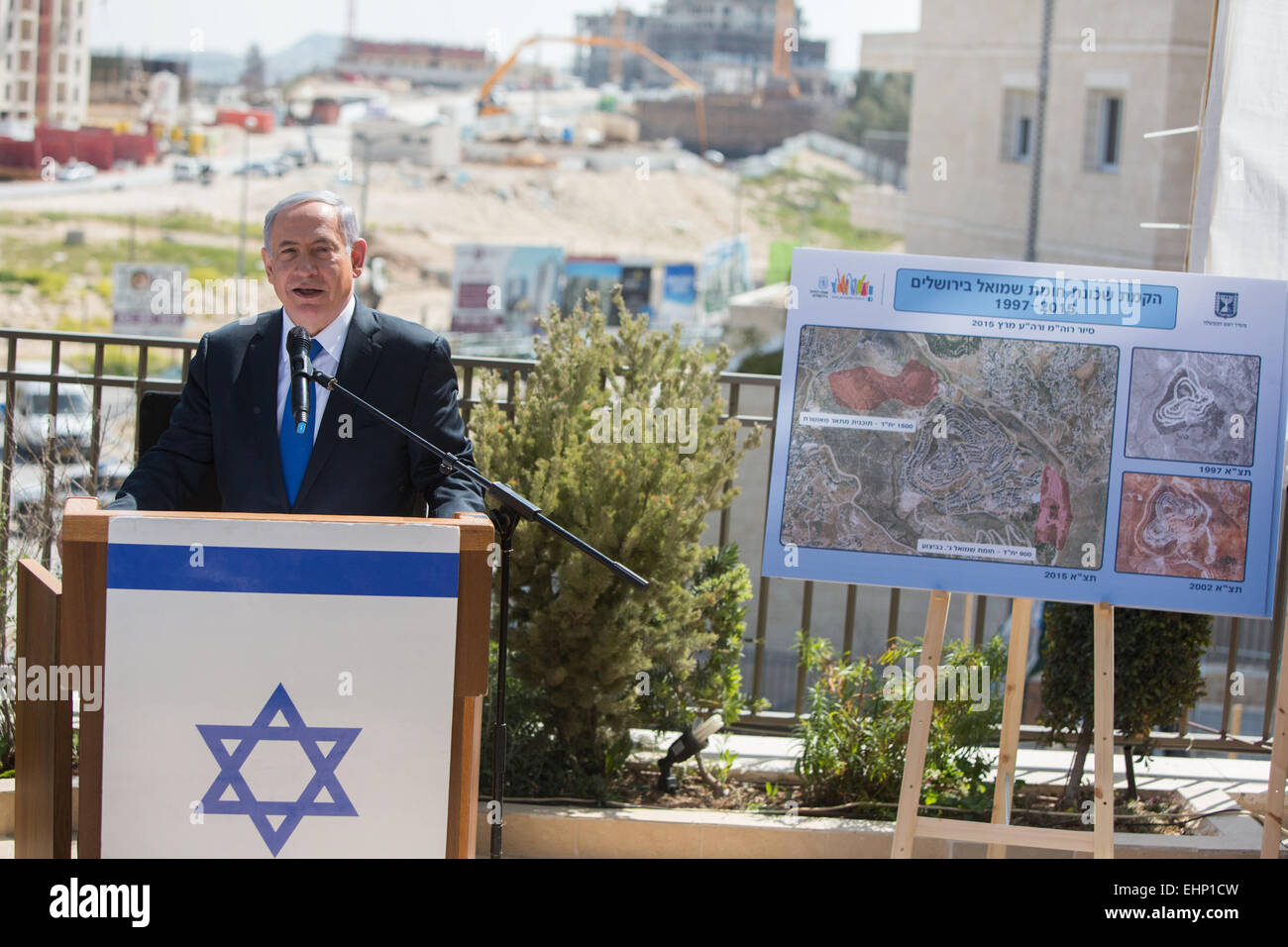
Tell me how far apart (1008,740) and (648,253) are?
72.5 meters

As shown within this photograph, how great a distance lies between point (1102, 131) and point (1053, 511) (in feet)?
84.7

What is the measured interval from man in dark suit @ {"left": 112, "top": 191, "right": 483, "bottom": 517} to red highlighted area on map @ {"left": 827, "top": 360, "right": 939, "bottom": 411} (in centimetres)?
112

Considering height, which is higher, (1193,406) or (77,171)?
(77,171)

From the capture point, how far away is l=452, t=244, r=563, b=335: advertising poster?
170 feet

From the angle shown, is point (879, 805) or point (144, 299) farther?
point (144, 299)

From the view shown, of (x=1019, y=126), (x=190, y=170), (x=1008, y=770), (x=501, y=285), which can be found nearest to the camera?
(x=1008, y=770)

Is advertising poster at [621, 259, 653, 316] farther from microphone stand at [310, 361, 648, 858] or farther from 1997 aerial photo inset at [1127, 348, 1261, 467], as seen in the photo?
microphone stand at [310, 361, 648, 858]

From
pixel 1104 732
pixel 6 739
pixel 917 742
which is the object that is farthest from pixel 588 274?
pixel 1104 732

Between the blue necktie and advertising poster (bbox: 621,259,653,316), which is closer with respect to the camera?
the blue necktie

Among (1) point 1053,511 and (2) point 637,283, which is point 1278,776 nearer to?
(1) point 1053,511

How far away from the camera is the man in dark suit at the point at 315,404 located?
322cm

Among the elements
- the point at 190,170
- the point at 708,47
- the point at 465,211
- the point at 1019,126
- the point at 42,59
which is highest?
the point at 708,47

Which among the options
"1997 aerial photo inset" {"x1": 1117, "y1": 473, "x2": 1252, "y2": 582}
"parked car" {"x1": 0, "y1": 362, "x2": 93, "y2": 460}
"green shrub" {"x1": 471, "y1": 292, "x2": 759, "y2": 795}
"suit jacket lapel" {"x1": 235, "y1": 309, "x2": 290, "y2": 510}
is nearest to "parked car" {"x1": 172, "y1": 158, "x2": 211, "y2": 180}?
"parked car" {"x1": 0, "y1": 362, "x2": 93, "y2": 460}

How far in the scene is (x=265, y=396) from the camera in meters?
3.32
